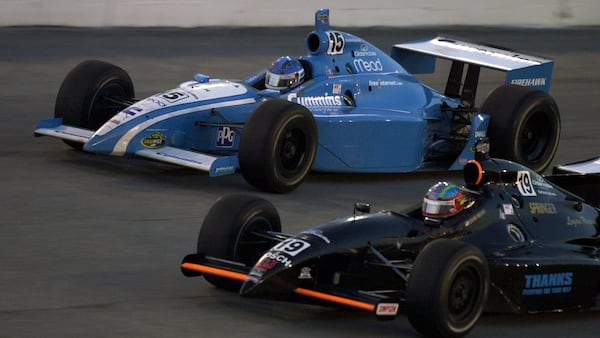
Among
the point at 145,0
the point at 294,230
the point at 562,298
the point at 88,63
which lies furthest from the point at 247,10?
the point at 562,298

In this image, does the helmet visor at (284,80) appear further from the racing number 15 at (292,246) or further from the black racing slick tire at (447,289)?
the black racing slick tire at (447,289)

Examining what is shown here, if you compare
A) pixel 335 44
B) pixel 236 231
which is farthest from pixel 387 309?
pixel 335 44

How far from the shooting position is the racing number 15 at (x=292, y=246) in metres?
8.35

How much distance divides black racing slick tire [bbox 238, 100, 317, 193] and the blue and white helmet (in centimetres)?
105

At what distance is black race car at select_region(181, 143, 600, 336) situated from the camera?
8086 mm

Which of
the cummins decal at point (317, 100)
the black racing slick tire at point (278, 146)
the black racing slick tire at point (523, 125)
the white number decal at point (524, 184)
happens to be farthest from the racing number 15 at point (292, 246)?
the black racing slick tire at point (523, 125)

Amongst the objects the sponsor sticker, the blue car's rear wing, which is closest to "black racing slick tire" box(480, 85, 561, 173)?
the blue car's rear wing

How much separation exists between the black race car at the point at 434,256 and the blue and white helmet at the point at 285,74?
4.63 m

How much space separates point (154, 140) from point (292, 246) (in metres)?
4.80

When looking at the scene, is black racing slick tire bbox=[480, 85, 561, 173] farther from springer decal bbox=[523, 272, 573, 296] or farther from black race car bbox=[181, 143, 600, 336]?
springer decal bbox=[523, 272, 573, 296]

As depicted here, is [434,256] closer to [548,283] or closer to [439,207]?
[439,207]

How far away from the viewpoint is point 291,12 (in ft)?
75.3

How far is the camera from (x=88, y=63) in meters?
14.4

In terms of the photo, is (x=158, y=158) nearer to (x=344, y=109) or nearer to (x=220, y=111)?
(x=220, y=111)
